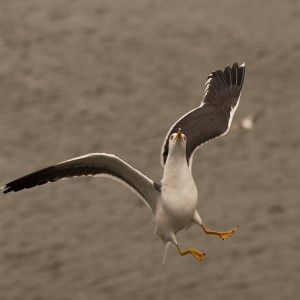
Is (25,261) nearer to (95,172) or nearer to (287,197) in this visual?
(287,197)

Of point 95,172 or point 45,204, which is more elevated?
point 45,204

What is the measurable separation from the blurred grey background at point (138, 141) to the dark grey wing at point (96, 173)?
11.0 m

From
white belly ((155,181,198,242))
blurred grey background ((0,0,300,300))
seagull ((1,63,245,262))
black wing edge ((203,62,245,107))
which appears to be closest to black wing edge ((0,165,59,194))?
seagull ((1,63,245,262))

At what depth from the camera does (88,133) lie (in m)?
35.9

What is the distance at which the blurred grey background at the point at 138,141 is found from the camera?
30438 mm

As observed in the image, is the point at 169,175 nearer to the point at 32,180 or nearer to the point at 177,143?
the point at 177,143

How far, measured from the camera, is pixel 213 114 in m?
20.0

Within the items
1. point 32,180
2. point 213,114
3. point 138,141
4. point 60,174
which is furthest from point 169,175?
point 138,141

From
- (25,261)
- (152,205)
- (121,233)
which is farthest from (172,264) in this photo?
(152,205)

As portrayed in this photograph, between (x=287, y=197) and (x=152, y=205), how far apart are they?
1437 cm

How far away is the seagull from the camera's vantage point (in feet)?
57.5

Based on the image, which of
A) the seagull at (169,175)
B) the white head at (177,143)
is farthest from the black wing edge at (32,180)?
the white head at (177,143)

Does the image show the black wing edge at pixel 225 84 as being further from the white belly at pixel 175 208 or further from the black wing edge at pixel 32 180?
the black wing edge at pixel 32 180

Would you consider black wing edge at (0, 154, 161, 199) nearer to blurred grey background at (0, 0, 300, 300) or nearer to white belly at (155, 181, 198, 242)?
white belly at (155, 181, 198, 242)
